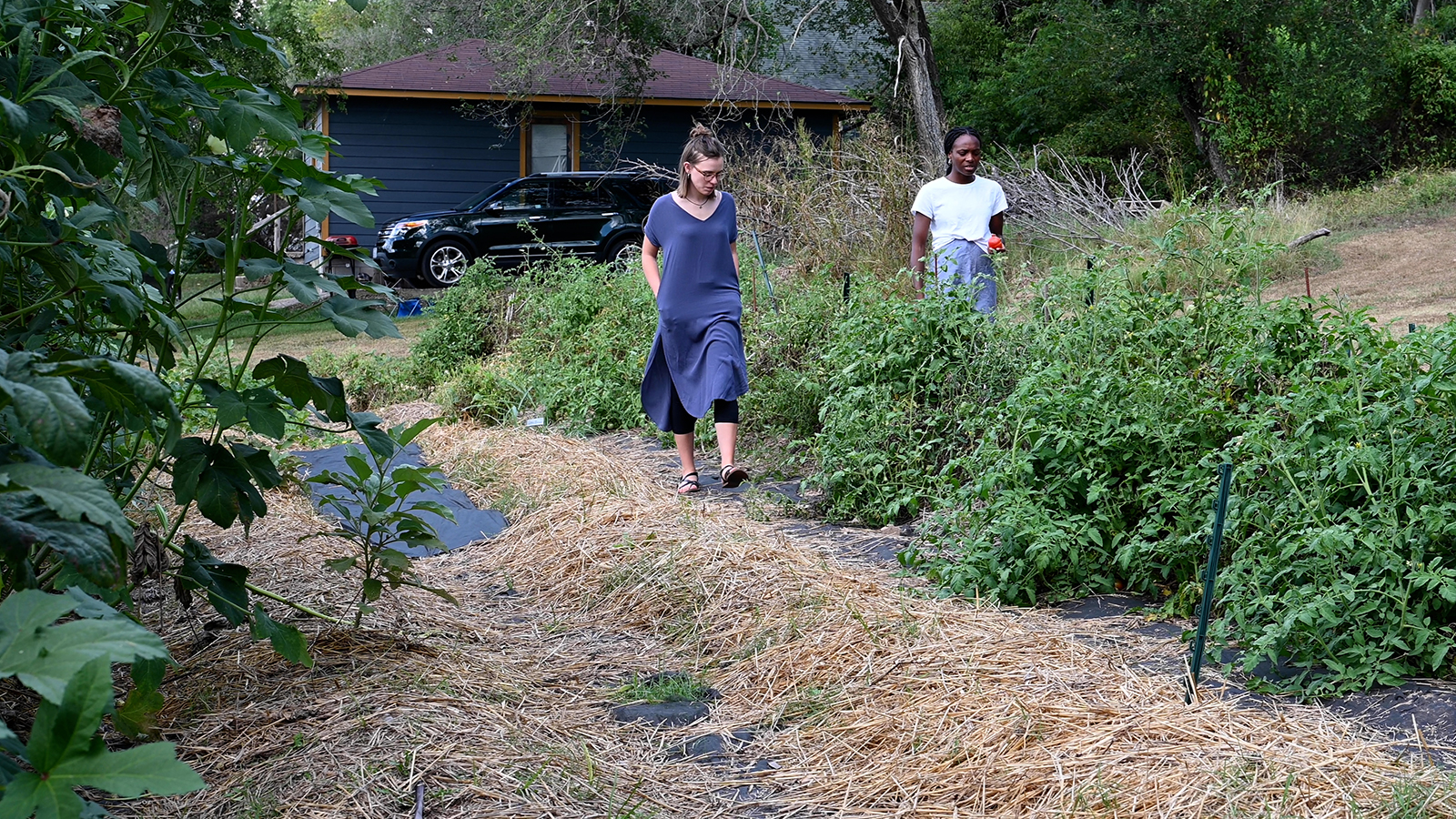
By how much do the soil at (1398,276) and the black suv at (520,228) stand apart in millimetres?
8804

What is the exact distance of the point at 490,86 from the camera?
18.3 metres

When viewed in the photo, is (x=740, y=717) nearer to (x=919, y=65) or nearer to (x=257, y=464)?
(x=257, y=464)

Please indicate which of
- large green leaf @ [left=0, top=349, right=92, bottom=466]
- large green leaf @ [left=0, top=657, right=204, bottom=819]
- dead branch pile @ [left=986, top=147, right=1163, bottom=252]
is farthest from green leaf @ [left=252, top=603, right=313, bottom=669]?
dead branch pile @ [left=986, top=147, right=1163, bottom=252]

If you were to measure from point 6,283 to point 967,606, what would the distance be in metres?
2.72

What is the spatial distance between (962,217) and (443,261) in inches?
474

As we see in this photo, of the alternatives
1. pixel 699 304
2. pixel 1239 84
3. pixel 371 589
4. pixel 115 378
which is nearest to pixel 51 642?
pixel 115 378

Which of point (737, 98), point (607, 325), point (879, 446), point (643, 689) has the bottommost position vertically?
point (643, 689)

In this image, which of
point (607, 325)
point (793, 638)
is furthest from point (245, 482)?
point (607, 325)

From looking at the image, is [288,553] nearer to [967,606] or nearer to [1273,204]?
[967,606]

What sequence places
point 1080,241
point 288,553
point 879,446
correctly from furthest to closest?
point 1080,241, point 879,446, point 288,553

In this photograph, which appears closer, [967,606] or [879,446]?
[967,606]

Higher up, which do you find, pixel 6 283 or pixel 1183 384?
pixel 6 283

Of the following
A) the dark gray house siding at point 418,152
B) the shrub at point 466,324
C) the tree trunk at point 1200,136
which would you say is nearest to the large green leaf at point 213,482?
the shrub at point 466,324

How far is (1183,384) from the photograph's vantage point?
4.00m
